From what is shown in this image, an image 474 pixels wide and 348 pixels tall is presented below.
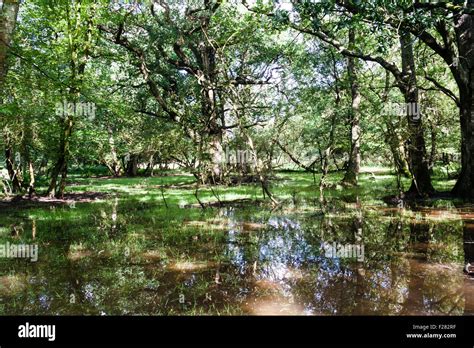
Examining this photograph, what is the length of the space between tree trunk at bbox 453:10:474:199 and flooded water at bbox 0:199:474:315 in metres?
2.38

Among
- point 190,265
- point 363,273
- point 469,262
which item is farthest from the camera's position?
point 190,265

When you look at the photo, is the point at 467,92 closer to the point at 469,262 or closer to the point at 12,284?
the point at 469,262

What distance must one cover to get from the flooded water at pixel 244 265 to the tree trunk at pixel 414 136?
3.61 meters

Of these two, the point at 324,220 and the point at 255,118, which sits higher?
the point at 255,118

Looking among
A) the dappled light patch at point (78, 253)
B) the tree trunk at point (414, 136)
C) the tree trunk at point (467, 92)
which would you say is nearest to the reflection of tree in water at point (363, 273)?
the dappled light patch at point (78, 253)

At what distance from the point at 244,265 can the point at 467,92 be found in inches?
440

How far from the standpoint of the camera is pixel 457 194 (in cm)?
1364

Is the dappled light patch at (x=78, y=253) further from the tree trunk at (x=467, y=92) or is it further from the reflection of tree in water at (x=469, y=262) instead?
the tree trunk at (x=467, y=92)

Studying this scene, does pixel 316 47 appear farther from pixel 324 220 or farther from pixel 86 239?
pixel 86 239

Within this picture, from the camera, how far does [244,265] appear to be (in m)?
6.64

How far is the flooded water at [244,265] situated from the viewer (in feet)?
15.8

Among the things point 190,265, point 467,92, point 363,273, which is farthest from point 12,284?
point 467,92
